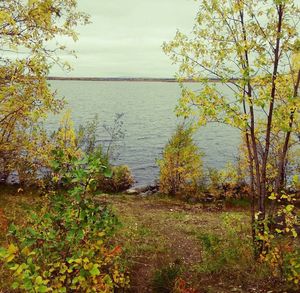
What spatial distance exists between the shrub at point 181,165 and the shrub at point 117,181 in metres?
3.95

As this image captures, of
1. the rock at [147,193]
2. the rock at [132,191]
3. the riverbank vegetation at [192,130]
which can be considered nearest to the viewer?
the riverbank vegetation at [192,130]

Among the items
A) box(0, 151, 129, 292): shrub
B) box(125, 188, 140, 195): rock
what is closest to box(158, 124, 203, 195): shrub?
box(125, 188, 140, 195): rock

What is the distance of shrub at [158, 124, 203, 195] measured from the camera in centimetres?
2772

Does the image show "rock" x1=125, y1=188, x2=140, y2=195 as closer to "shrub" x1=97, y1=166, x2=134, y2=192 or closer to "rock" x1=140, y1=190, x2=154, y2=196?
"rock" x1=140, y1=190, x2=154, y2=196

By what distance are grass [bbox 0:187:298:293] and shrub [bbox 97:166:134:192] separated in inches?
405

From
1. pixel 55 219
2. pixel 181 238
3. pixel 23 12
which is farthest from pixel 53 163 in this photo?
pixel 181 238

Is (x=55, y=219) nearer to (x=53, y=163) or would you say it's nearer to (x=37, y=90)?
(x=53, y=163)

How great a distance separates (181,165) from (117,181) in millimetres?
6161

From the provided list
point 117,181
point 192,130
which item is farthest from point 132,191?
point 192,130

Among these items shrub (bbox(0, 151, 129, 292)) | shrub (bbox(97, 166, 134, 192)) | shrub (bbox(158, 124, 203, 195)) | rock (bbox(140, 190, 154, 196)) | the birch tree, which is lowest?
rock (bbox(140, 190, 154, 196))

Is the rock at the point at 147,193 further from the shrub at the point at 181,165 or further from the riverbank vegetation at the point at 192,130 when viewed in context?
the riverbank vegetation at the point at 192,130

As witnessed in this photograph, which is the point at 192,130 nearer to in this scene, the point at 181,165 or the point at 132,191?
the point at 181,165

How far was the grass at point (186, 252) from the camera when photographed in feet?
28.7

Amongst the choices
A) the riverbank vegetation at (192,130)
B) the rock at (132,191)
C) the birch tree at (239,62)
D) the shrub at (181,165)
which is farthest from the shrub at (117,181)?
the birch tree at (239,62)
